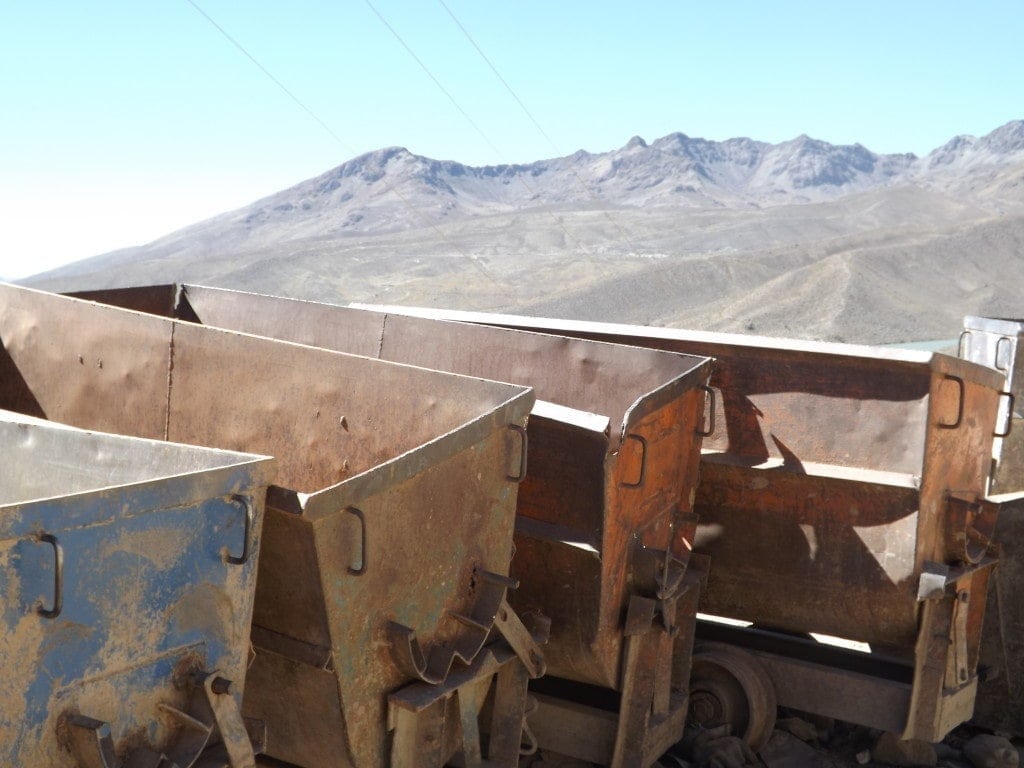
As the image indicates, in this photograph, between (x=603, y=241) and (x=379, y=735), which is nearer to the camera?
(x=379, y=735)

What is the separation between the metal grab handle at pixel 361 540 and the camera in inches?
122

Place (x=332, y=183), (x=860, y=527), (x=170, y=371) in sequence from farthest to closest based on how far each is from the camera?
1. (x=332, y=183)
2. (x=170, y=371)
3. (x=860, y=527)

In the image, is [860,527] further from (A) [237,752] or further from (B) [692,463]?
(A) [237,752]

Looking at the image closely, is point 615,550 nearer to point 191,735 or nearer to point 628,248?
point 191,735

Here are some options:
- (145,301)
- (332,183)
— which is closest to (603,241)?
(332,183)

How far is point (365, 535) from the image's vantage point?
3117 mm

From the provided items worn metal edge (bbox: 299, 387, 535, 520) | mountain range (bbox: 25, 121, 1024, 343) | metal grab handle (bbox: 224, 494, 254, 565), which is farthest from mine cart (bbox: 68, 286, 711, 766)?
mountain range (bbox: 25, 121, 1024, 343)

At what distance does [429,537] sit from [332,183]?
221 ft

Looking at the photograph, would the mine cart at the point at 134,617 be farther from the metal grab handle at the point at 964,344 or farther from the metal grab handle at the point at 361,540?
the metal grab handle at the point at 964,344

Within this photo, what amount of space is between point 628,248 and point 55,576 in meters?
38.5

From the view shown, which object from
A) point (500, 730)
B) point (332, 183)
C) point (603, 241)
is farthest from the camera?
point (332, 183)

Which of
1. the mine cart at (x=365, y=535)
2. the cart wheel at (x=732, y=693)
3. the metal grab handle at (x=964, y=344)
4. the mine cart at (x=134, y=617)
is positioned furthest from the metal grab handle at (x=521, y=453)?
the metal grab handle at (x=964, y=344)

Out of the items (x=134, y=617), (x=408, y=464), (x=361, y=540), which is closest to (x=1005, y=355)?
(x=408, y=464)

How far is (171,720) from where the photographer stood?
277 cm
